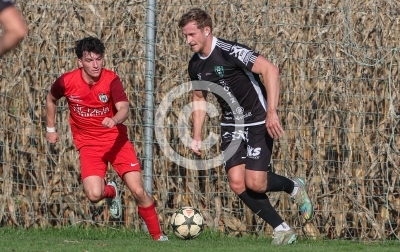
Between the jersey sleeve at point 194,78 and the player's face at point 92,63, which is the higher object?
the player's face at point 92,63

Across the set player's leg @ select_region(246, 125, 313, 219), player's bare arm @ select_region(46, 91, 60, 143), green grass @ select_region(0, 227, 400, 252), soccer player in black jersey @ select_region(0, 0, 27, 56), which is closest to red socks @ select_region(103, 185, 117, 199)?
green grass @ select_region(0, 227, 400, 252)

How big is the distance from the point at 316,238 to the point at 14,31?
5.76 metres

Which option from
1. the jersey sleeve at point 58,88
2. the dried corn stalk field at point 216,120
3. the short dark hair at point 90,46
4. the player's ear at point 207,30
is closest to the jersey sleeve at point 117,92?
the short dark hair at point 90,46

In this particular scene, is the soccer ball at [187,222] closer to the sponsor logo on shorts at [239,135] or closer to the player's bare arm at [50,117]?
the sponsor logo on shorts at [239,135]

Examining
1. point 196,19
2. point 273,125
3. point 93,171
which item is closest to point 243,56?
point 196,19

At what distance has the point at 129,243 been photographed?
867 cm

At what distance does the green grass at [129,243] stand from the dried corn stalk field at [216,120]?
414 millimetres

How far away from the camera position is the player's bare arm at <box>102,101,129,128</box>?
8062 millimetres

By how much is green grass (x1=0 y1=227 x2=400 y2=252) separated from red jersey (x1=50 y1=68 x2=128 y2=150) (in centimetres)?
108

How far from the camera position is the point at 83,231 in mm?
10484

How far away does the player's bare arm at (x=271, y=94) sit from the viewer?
27.2 ft

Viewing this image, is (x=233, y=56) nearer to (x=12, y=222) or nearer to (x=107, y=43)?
(x=107, y=43)

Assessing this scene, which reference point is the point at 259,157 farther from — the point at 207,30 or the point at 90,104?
Answer: the point at 90,104

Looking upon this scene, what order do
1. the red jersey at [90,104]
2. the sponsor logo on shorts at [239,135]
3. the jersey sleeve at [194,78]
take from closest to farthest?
the sponsor logo on shorts at [239,135] → the jersey sleeve at [194,78] → the red jersey at [90,104]
